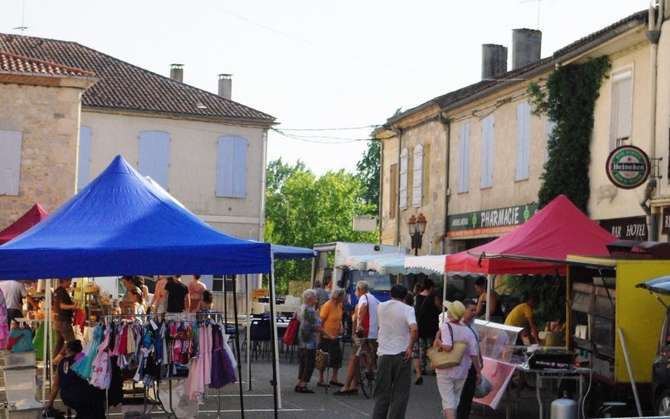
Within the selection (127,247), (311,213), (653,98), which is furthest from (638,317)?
(311,213)

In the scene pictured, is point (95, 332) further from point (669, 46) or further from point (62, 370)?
point (669, 46)

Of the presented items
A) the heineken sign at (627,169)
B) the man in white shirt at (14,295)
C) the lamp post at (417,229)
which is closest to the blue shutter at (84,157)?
the lamp post at (417,229)

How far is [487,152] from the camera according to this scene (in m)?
31.9

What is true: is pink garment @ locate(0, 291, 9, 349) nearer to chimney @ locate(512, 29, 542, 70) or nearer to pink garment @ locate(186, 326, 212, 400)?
pink garment @ locate(186, 326, 212, 400)

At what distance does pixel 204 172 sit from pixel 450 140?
47.0 ft

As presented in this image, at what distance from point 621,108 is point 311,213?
62.5 metres

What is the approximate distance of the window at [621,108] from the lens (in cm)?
2383

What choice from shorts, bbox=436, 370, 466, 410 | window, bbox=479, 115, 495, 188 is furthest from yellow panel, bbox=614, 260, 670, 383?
window, bbox=479, 115, 495, 188

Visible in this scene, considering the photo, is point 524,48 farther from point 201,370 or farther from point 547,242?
point 201,370

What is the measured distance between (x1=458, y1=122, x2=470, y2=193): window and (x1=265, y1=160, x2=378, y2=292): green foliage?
163 feet

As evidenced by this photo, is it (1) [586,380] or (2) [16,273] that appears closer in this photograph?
(2) [16,273]

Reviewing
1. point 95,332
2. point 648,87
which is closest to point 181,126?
point 648,87

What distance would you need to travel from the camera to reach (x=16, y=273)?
12.8 m

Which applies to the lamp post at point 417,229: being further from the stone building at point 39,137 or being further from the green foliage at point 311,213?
the green foliage at point 311,213
